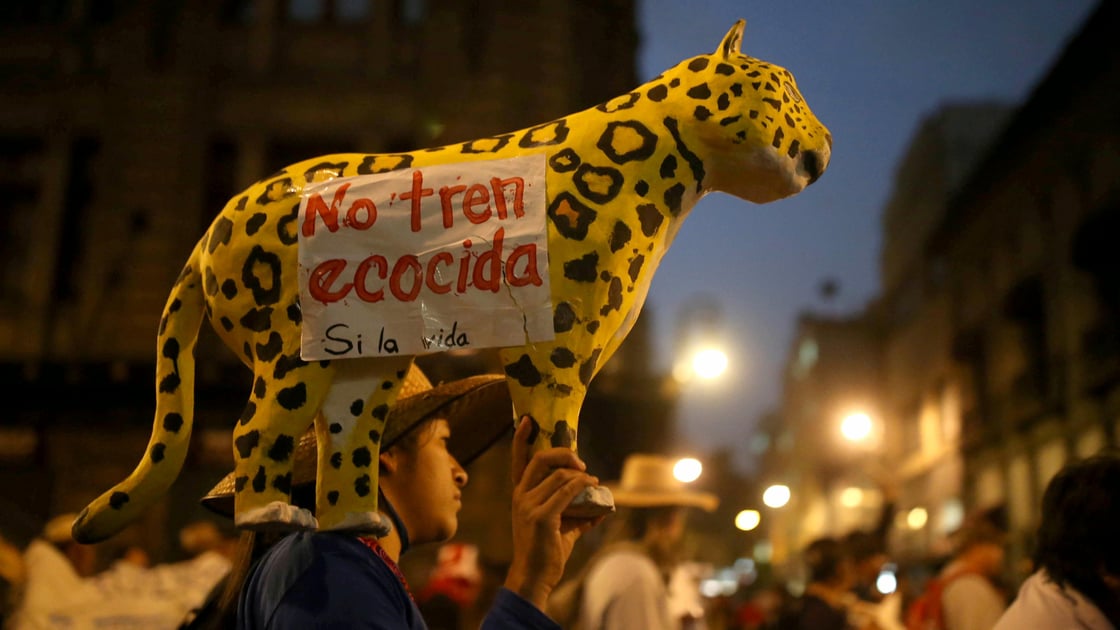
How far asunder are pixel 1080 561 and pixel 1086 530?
9 centimetres

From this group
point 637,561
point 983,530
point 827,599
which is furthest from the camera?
point 827,599

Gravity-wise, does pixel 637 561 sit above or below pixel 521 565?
below

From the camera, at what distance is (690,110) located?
273cm

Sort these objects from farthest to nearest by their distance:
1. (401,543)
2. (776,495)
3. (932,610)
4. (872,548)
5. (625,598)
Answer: (776,495), (872,548), (932,610), (625,598), (401,543)

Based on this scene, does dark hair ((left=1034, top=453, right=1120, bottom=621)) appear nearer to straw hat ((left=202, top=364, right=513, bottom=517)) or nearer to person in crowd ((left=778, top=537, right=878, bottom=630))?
straw hat ((left=202, top=364, right=513, bottom=517))

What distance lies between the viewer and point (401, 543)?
2707mm

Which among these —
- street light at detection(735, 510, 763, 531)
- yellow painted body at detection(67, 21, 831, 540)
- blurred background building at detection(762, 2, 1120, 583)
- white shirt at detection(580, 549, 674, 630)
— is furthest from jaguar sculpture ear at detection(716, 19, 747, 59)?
blurred background building at detection(762, 2, 1120, 583)

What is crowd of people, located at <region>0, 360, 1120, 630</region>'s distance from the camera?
2291 mm

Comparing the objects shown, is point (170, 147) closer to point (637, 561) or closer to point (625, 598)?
point (637, 561)

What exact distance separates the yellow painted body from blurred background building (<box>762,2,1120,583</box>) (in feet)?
21.5

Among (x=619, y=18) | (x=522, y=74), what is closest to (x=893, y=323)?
(x=619, y=18)

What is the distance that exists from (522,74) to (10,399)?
8449mm

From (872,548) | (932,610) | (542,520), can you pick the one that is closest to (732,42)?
(542,520)

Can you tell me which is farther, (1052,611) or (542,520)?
(1052,611)
